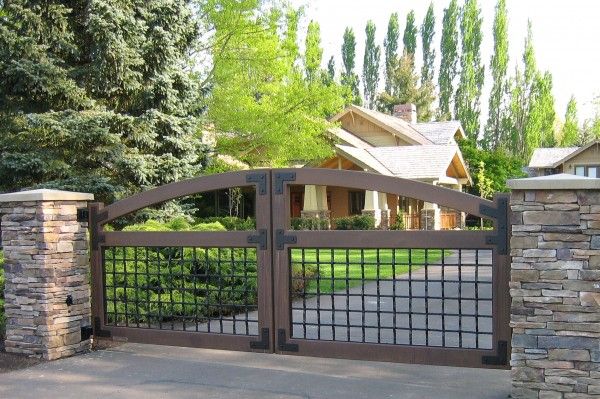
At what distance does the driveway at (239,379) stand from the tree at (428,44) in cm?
5473

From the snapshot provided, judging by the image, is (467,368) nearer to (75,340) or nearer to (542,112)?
(75,340)

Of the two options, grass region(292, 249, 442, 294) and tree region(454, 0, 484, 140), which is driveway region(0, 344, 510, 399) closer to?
grass region(292, 249, 442, 294)

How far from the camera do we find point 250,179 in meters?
6.17

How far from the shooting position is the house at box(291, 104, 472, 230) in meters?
25.7

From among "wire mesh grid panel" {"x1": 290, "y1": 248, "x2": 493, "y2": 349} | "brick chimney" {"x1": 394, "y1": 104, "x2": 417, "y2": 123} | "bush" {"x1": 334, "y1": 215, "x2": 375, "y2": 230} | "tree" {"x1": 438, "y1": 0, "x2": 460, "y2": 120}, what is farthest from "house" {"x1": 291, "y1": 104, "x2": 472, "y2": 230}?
"tree" {"x1": 438, "y1": 0, "x2": 460, "y2": 120}

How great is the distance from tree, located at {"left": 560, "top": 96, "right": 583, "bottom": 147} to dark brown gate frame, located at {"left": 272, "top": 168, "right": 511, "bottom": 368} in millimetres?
53586

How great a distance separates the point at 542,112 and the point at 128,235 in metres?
48.7

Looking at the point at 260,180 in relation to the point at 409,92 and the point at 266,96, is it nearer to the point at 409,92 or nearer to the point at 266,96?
the point at 266,96

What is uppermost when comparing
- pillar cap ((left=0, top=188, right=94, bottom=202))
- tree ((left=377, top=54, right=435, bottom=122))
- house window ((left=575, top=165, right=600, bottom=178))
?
tree ((left=377, top=54, right=435, bottom=122))

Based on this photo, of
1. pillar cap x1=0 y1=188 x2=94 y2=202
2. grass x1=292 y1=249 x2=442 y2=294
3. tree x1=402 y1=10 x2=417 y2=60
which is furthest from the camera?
tree x1=402 y1=10 x2=417 y2=60

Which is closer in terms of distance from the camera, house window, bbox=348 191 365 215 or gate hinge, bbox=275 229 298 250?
gate hinge, bbox=275 229 298 250

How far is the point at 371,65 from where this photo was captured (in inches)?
2562

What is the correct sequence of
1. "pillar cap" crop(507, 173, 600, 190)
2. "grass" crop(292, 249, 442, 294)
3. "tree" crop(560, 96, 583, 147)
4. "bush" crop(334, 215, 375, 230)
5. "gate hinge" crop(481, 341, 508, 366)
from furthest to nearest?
1. "tree" crop(560, 96, 583, 147)
2. "bush" crop(334, 215, 375, 230)
3. "grass" crop(292, 249, 442, 294)
4. "gate hinge" crop(481, 341, 508, 366)
5. "pillar cap" crop(507, 173, 600, 190)

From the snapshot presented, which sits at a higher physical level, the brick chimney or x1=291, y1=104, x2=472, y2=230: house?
the brick chimney
